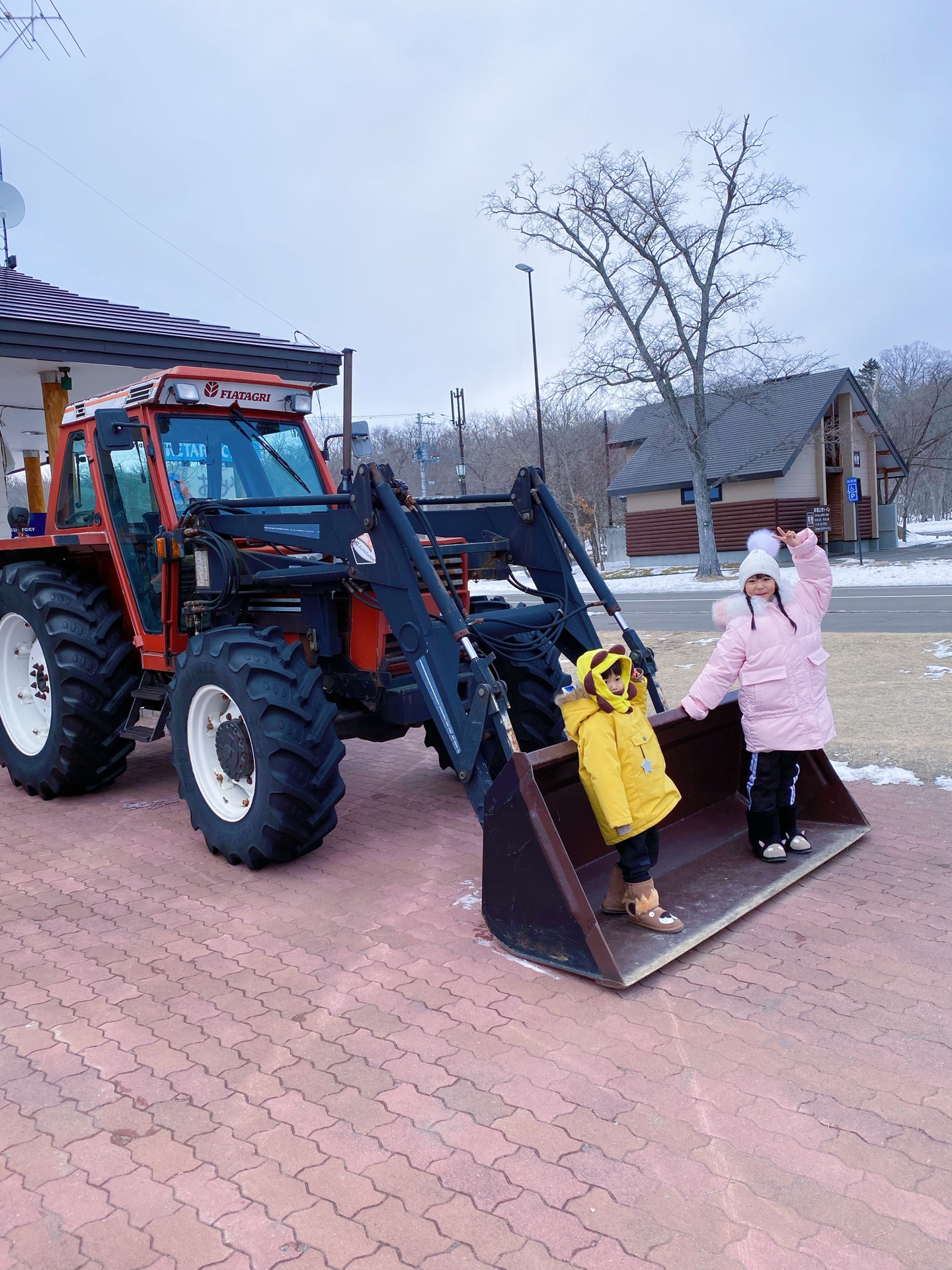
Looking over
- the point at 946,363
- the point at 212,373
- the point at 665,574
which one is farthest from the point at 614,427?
the point at 212,373

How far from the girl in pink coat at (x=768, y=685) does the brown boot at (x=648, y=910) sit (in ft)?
2.89

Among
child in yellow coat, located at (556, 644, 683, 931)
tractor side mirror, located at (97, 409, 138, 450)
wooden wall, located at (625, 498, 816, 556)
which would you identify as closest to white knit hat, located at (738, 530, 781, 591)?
child in yellow coat, located at (556, 644, 683, 931)

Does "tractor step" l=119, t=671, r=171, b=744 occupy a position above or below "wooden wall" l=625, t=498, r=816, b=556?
below

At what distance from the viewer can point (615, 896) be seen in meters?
3.98

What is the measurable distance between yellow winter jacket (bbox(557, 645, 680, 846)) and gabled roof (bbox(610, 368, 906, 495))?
25912mm

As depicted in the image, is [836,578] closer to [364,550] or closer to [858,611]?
[858,611]

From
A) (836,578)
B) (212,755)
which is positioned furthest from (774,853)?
(836,578)

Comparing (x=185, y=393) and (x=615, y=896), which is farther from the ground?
(x=185, y=393)

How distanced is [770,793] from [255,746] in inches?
96.1

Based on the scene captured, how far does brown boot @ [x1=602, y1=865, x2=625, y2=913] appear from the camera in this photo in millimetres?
3959

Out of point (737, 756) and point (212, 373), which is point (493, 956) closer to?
point (737, 756)

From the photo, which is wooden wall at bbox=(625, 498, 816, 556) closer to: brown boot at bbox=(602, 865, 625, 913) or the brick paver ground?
brown boot at bbox=(602, 865, 625, 913)

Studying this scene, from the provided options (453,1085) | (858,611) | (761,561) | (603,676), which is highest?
(761,561)

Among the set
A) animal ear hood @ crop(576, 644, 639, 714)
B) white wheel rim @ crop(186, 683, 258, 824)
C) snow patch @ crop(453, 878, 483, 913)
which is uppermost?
animal ear hood @ crop(576, 644, 639, 714)
